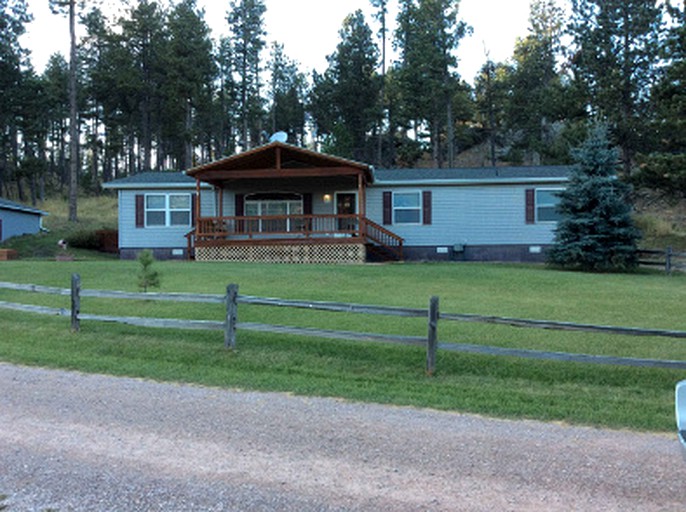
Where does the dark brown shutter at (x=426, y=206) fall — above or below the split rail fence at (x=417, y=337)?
above

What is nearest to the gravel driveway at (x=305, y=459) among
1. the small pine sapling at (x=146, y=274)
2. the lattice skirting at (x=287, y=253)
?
the small pine sapling at (x=146, y=274)

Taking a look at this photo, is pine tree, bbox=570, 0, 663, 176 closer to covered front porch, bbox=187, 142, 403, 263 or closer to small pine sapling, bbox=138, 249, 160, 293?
covered front porch, bbox=187, 142, 403, 263

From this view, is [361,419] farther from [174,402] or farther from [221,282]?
[221,282]

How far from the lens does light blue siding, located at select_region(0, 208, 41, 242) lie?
28047 millimetres

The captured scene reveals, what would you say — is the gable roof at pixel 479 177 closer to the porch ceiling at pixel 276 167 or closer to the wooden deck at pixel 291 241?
the porch ceiling at pixel 276 167

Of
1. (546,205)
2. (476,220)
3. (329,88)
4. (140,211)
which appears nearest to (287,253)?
(140,211)

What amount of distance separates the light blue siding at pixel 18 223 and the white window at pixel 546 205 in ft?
82.1

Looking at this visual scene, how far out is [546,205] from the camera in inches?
840

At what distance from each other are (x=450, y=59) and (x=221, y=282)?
97.8 feet

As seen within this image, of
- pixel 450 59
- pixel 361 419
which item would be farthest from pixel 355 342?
pixel 450 59

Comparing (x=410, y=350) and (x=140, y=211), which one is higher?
(x=140, y=211)

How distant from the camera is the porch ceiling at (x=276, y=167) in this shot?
19203 mm

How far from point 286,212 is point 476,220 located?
24.7 feet

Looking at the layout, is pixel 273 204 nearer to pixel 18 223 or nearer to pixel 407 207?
pixel 407 207
